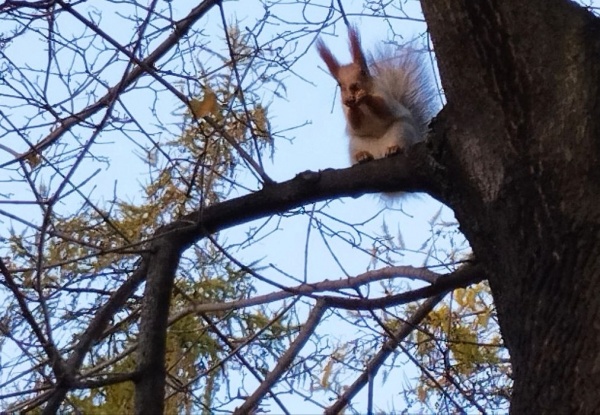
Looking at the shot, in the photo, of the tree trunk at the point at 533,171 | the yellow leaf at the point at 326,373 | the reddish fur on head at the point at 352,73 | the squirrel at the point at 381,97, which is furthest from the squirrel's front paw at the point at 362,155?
the tree trunk at the point at 533,171

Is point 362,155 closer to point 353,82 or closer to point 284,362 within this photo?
point 353,82

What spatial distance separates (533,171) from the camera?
4.57 feet

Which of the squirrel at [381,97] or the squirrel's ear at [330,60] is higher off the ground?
the squirrel's ear at [330,60]

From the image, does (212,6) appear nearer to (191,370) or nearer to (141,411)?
(191,370)

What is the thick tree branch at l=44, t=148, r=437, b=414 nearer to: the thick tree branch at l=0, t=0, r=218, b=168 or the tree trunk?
the tree trunk

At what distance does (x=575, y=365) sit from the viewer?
1284 mm

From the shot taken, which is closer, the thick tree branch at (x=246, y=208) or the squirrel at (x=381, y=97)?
the thick tree branch at (x=246, y=208)

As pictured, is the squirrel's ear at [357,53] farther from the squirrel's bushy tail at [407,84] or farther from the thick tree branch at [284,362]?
the thick tree branch at [284,362]

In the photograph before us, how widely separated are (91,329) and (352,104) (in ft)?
5.16

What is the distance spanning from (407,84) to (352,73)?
0.19 metres

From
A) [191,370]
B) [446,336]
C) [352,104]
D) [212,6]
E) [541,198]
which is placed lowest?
[541,198]

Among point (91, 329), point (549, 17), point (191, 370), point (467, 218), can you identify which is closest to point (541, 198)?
point (467, 218)

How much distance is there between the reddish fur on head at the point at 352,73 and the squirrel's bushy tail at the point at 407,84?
0.06 meters

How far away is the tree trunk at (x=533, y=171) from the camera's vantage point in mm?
1312
